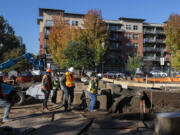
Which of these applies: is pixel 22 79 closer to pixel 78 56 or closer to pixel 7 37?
pixel 78 56

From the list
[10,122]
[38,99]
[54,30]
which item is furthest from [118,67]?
[10,122]

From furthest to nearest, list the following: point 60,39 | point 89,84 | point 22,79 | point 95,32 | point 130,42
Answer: point 130,42, point 95,32, point 60,39, point 22,79, point 89,84

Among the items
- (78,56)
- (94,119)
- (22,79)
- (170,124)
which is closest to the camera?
(170,124)

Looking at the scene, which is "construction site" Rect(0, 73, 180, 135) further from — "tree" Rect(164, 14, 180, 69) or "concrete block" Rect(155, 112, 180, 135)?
"tree" Rect(164, 14, 180, 69)

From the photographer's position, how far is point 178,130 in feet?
13.8

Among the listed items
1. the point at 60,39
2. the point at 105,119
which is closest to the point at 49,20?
the point at 60,39

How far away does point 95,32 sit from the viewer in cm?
4106

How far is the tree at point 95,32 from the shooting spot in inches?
1606

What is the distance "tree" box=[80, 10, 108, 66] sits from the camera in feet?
134

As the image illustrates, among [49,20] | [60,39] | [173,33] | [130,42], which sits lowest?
[60,39]

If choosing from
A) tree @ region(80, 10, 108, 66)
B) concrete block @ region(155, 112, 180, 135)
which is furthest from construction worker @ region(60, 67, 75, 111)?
tree @ region(80, 10, 108, 66)

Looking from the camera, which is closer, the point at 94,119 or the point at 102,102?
the point at 94,119

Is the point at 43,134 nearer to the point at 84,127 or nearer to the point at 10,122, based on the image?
the point at 84,127

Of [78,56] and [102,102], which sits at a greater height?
[78,56]
